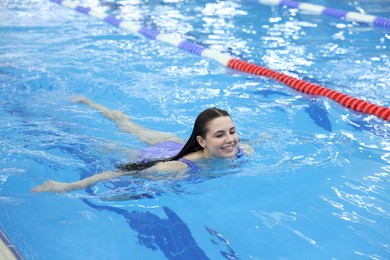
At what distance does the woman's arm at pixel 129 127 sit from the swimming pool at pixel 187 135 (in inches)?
3.2

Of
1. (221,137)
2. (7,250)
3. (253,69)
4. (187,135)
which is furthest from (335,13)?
(7,250)

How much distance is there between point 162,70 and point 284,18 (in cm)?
387

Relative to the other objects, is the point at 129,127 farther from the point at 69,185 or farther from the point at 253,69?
the point at 253,69

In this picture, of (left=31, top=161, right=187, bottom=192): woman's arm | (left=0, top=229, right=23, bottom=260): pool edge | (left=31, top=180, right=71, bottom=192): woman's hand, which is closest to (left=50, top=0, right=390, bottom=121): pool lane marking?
(left=31, top=161, right=187, bottom=192): woman's arm

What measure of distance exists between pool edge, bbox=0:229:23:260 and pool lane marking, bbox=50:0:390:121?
3.65 m

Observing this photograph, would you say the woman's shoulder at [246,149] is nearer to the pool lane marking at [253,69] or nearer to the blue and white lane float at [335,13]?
the pool lane marking at [253,69]

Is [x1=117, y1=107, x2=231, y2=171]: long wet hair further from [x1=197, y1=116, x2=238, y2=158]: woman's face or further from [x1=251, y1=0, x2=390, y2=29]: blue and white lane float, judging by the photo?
[x1=251, y1=0, x2=390, y2=29]: blue and white lane float

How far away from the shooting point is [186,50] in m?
7.68

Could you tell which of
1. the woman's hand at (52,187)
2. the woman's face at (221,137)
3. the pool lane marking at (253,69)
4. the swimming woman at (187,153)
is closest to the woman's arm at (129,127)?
the swimming woman at (187,153)

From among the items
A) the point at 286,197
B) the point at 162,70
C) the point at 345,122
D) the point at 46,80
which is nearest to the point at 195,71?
the point at 162,70

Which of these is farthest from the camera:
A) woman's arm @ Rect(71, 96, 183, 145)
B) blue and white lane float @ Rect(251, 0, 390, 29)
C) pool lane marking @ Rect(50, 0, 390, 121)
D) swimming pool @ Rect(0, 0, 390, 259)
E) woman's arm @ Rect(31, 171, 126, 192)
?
blue and white lane float @ Rect(251, 0, 390, 29)

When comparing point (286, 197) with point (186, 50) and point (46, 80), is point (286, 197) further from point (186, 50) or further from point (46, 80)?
point (186, 50)

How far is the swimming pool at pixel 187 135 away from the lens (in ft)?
10.4

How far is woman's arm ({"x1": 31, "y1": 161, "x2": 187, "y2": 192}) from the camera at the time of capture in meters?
3.47
